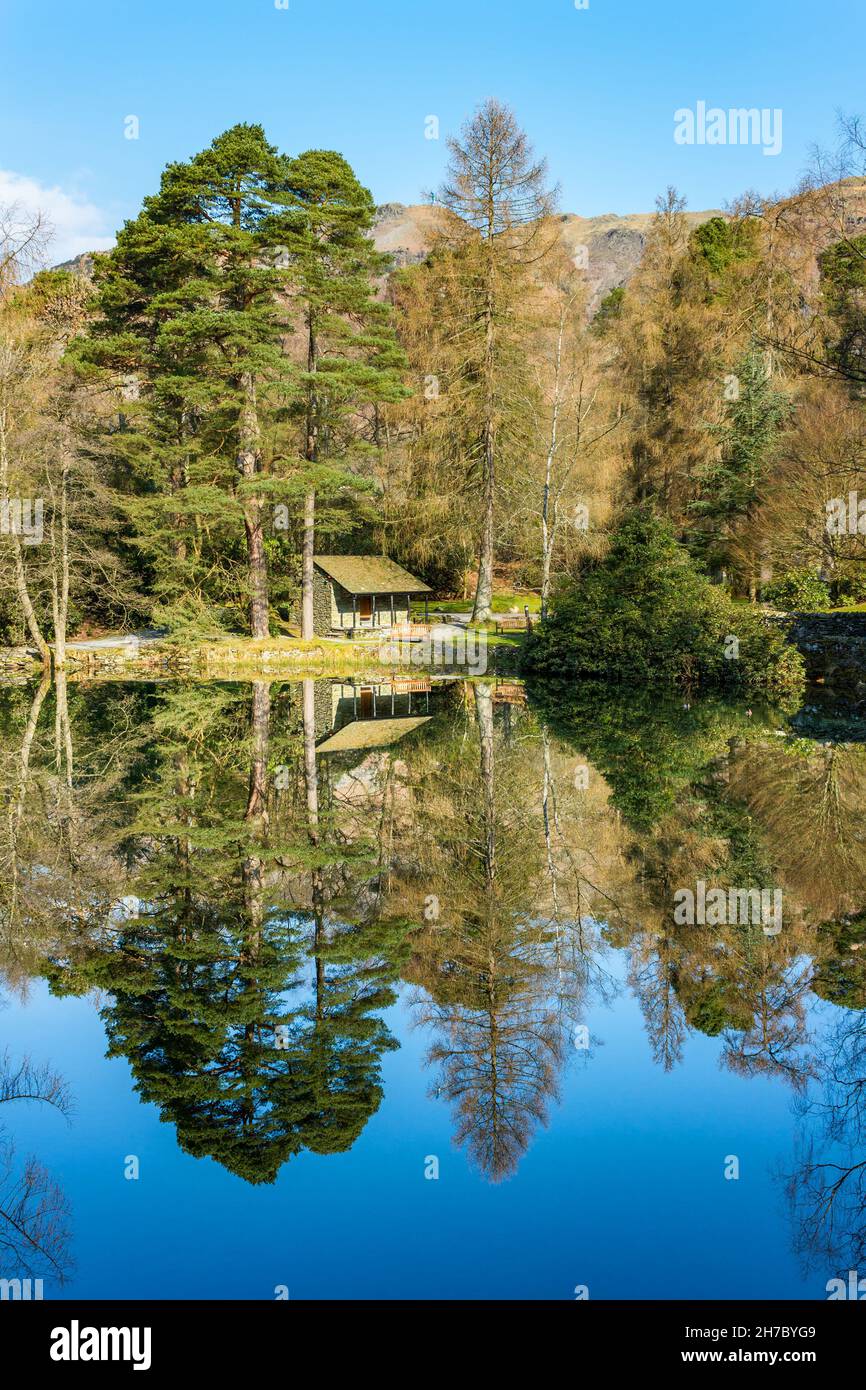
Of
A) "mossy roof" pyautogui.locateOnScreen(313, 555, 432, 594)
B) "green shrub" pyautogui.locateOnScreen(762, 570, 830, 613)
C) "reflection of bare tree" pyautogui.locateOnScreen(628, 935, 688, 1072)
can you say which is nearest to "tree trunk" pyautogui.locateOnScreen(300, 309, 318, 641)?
"mossy roof" pyautogui.locateOnScreen(313, 555, 432, 594)

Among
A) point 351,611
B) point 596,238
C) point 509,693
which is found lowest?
point 509,693

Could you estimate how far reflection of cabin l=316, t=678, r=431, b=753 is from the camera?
60.0 ft

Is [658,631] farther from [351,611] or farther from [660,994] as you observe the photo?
[660,994]

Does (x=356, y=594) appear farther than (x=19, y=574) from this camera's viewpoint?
Yes

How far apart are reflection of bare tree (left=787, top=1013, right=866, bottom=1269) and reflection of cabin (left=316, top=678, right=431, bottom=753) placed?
11.5 m

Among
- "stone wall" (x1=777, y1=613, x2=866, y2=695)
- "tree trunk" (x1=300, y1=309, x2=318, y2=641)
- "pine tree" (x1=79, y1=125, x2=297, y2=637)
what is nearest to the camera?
"stone wall" (x1=777, y1=613, x2=866, y2=695)

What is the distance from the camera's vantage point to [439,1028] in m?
6.76

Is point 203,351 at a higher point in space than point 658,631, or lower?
higher

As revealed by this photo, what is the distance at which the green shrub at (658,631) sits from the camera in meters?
24.1

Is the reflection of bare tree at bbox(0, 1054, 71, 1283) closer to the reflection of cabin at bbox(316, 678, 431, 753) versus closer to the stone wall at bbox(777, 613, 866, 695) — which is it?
the reflection of cabin at bbox(316, 678, 431, 753)

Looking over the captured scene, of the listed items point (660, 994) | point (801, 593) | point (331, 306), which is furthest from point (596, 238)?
point (660, 994)

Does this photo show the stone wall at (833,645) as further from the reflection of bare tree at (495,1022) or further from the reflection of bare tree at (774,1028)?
the reflection of bare tree at (774,1028)

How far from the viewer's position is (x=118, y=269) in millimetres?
31391

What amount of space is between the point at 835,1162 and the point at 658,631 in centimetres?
2027
